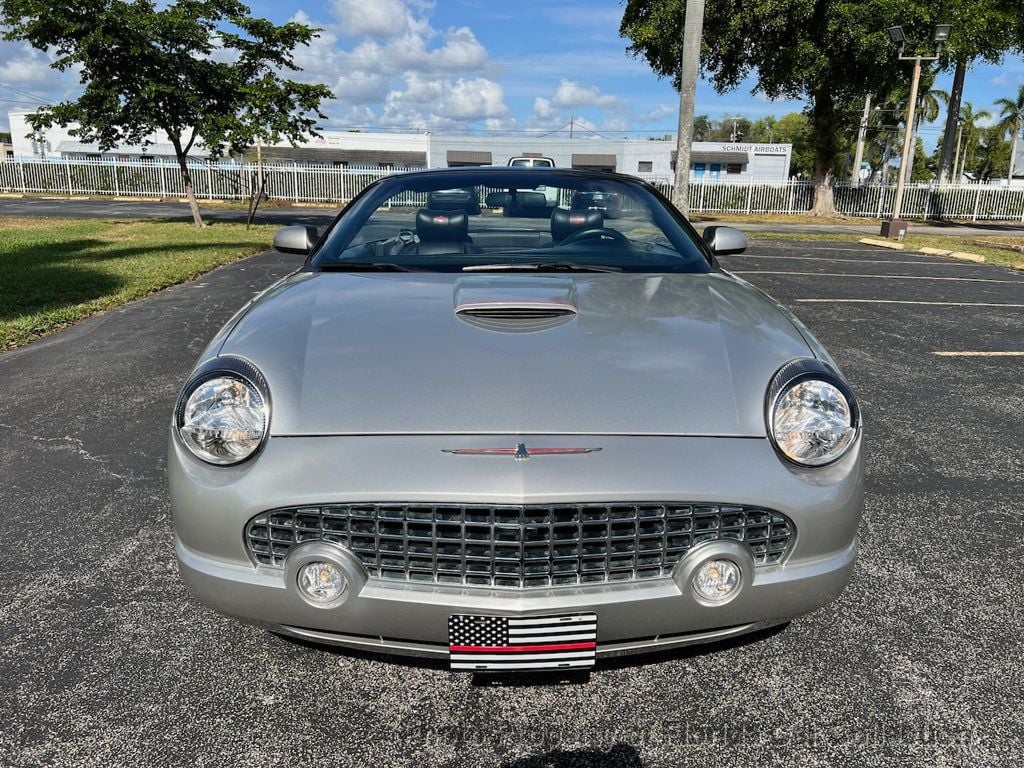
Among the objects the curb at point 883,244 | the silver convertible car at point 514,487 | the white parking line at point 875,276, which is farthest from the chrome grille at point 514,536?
the curb at point 883,244

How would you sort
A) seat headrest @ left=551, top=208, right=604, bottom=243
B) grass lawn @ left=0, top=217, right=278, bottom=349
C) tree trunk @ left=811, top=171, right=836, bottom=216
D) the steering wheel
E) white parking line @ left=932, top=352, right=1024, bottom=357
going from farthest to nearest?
1. tree trunk @ left=811, top=171, right=836, bottom=216
2. grass lawn @ left=0, top=217, right=278, bottom=349
3. white parking line @ left=932, top=352, right=1024, bottom=357
4. seat headrest @ left=551, top=208, right=604, bottom=243
5. the steering wheel

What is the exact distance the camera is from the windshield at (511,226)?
296cm

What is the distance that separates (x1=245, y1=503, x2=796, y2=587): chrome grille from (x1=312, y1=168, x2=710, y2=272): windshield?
131cm

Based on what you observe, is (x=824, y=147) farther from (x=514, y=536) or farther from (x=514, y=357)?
(x=514, y=536)

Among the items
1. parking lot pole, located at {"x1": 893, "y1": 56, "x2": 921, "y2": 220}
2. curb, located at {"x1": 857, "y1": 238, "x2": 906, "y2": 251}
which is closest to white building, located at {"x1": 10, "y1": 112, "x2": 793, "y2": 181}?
parking lot pole, located at {"x1": 893, "y1": 56, "x2": 921, "y2": 220}

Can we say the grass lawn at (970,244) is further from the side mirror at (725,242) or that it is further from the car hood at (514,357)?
the car hood at (514,357)

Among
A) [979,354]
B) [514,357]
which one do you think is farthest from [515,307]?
[979,354]

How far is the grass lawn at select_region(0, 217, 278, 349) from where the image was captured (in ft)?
24.1

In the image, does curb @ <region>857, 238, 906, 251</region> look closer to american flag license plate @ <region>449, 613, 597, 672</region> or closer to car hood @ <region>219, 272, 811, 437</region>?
car hood @ <region>219, 272, 811, 437</region>

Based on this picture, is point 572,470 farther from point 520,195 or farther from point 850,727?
point 520,195

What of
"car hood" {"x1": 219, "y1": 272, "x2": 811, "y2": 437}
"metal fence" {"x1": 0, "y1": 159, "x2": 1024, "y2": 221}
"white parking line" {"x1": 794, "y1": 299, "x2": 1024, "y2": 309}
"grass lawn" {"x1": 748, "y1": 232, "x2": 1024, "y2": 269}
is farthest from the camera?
"metal fence" {"x1": 0, "y1": 159, "x2": 1024, "y2": 221}

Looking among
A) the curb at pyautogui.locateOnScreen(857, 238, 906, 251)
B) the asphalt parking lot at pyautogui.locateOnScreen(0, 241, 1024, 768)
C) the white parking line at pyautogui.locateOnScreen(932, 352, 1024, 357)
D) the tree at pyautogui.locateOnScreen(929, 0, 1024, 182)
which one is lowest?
the asphalt parking lot at pyautogui.locateOnScreen(0, 241, 1024, 768)

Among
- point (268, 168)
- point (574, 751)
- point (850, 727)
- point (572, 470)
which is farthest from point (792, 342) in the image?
point (268, 168)

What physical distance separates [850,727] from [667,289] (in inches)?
58.5
